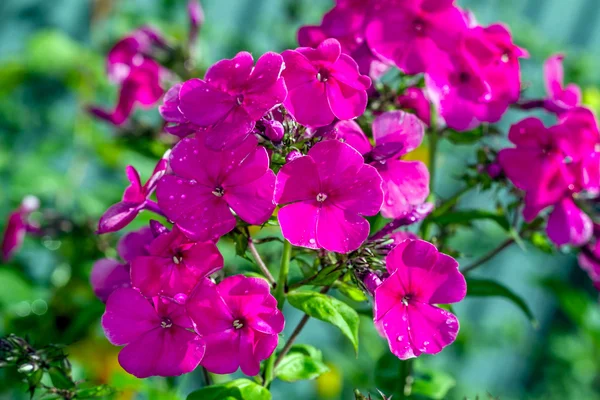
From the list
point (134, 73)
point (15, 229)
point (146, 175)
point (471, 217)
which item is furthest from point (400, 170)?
point (146, 175)

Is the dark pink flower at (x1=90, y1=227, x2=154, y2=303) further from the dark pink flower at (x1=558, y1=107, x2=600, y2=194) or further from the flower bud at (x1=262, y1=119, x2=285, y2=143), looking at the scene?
the dark pink flower at (x1=558, y1=107, x2=600, y2=194)

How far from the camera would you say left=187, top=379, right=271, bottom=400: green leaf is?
85 cm

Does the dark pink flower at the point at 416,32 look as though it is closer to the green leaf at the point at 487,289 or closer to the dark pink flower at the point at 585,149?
the dark pink flower at the point at 585,149

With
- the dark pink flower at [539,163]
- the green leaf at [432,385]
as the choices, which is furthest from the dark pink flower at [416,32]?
the green leaf at [432,385]

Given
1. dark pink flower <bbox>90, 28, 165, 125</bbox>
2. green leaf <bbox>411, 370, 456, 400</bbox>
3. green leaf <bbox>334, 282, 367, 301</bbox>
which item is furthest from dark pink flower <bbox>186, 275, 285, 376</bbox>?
dark pink flower <bbox>90, 28, 165, 125</bbox>

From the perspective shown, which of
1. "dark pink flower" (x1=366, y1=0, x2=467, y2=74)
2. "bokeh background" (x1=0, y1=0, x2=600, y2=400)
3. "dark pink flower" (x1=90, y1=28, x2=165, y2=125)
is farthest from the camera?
"bokeh background" (x1=0, y1=0, x2=600, y2=400)

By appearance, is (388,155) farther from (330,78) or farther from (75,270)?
(75,270)

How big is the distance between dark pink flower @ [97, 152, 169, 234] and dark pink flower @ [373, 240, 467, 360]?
0.91 feet

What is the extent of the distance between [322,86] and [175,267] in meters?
0.25

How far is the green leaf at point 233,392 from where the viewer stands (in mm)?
847

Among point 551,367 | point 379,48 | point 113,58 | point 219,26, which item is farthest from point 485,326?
point 379,48

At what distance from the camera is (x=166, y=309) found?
2.58 ft

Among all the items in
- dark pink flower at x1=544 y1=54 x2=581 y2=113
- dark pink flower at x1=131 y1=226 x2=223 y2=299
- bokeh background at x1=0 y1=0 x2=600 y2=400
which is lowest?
bokeh background at x1=0 y1=0 x2=600 y2=400

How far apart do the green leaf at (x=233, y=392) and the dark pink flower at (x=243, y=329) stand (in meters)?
0.08
